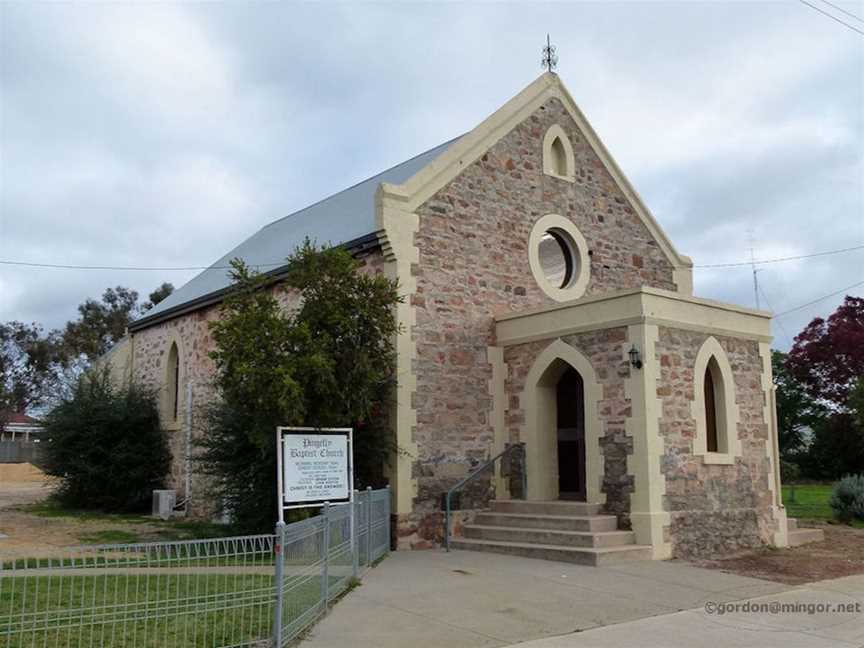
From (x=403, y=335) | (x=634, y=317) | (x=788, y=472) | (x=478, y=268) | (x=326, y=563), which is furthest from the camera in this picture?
(x=788, y=472)

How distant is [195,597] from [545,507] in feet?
26.8

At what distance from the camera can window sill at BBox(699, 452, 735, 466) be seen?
13.7 metres

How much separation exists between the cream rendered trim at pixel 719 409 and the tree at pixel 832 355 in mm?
29494

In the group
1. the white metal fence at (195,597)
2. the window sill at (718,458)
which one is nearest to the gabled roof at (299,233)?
the window sill at (718,458)

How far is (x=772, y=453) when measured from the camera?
15.2m

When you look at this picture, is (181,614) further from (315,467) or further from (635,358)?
(635,358)

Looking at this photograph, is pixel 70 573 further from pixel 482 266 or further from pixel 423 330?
pixel 482 266

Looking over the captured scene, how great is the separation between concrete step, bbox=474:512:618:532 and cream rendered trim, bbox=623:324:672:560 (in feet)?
Result: 1.44

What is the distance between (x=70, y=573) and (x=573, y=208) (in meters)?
13.4

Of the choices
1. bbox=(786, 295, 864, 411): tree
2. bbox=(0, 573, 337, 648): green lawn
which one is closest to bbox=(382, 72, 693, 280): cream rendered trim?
bbox=(0, 573, 337, 648): green lawn

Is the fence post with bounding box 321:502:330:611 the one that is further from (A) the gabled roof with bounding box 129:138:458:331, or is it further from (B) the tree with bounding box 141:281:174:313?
(B) the tree with bounding box 141:281:174:313

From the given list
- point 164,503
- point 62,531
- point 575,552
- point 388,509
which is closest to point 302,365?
point 388,509

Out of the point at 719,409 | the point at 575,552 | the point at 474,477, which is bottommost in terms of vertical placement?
the point at 575,552

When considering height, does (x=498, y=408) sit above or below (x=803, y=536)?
above
